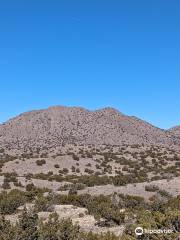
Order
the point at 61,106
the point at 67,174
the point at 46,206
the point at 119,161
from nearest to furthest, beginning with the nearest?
the point at 46,206, the point at 67,174, the point at 119,161, the point at 61,106

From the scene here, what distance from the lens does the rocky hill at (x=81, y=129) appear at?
113 meters

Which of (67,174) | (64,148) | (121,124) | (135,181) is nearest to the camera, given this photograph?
(135,181)

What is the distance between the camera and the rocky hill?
11294cm

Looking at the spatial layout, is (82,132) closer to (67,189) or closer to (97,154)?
(97,154)

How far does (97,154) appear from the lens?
65.6 m

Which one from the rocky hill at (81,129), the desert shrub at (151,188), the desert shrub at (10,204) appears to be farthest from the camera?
the rocky hill at (81,129)

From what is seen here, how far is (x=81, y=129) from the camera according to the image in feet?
397

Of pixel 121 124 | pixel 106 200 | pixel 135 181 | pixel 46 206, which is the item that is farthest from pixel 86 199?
pixel 121 124

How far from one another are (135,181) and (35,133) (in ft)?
268
